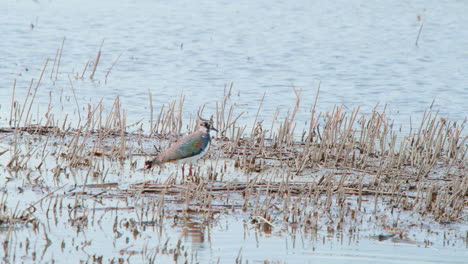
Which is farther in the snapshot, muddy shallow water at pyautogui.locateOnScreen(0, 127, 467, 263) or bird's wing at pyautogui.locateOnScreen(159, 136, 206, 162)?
bird's wing at pyautogui.locateOnScreen(159, 136, 206, 162)

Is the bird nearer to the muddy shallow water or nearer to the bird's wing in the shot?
the bird's wing

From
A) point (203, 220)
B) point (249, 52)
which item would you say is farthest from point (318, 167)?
point (249, 52)

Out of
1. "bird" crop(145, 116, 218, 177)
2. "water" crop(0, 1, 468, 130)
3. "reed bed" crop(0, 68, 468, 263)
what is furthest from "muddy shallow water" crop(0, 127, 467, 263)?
"water" crop(0, 1, 468, 130)

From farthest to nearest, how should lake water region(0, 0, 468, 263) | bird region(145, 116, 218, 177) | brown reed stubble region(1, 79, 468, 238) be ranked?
bird region(145, 116, 218, 177), brown reed stubble region(1, 79, 468, 238), lake water region(0, 0, 468, 263)

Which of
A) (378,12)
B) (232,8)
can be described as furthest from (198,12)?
(378,12)

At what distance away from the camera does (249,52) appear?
790 inches

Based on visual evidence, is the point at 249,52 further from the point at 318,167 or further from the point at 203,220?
the point at 203,220

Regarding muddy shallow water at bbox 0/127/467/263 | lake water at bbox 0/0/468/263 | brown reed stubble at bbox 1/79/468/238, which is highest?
lake water at bbox 0/0/468/263

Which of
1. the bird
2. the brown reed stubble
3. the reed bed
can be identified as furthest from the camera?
the bird

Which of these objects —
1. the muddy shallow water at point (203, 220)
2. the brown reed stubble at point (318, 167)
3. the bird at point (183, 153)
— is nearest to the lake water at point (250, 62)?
the muddy shallow water at point (203, 220)

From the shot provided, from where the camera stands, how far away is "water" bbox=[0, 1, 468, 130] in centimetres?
1538

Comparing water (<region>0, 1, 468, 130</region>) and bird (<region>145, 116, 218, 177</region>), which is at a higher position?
water (<region>0, 1, 468, 130</region>)

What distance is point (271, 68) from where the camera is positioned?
18.3 meters

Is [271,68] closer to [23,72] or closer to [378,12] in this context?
[23,72]
